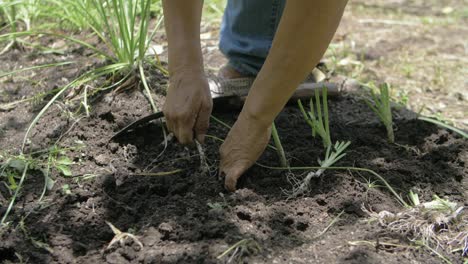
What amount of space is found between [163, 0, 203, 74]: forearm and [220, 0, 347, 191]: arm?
1.00 ft

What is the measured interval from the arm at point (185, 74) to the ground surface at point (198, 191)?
0.12 metres

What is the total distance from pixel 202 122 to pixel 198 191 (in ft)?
0.89

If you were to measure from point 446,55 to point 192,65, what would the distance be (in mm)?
1849

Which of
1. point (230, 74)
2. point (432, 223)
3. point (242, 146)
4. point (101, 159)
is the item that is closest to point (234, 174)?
point (242, 146)

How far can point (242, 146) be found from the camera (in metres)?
1.66

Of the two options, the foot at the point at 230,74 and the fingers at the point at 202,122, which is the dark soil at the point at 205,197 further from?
the foot at the point at 230,74

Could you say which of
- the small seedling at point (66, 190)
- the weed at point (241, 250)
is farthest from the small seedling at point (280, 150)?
the small seedling at point (66, 190)

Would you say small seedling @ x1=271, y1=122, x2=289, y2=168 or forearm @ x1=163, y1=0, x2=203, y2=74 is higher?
forearm @ x1=163, y1=0, x2=203, y2=74

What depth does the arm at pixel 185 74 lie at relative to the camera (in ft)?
5.86

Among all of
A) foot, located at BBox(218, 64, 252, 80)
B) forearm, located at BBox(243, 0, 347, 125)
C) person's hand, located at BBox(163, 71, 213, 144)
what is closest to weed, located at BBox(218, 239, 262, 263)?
forearm, located at BBox(243, 0, 347, 125)

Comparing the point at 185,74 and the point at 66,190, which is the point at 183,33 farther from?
the point at 66,190

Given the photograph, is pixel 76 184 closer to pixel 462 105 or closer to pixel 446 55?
pixel 462 105

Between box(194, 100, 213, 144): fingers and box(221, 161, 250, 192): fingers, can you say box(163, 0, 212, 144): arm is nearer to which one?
box(194, 100, 213, 144): fingers

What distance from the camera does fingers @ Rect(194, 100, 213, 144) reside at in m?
1.83
